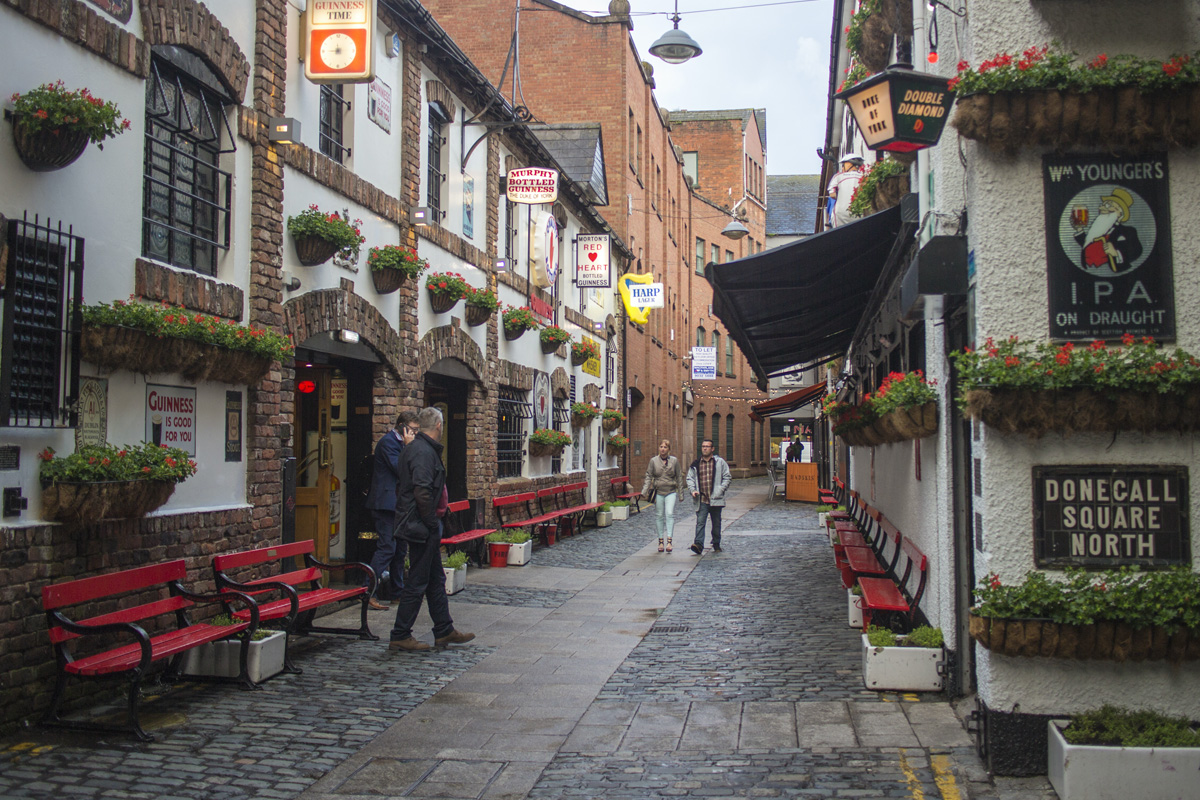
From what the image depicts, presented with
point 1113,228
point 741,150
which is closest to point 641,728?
point 1113,228

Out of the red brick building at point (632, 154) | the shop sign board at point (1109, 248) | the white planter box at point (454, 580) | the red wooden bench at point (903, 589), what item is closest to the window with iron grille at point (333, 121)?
the white planter box at point (454, 580)

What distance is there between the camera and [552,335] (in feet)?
62.6

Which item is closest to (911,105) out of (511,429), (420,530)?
(420,530)

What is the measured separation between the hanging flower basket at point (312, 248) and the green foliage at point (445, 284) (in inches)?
129

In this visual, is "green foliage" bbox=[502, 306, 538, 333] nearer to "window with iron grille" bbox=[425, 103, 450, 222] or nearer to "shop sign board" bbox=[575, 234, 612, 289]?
"window with iron grille" bbox=[425, 103, 450, 222]

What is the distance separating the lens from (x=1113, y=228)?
5172 millimetres

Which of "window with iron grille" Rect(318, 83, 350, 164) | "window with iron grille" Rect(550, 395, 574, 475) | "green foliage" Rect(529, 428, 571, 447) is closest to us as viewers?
"window with iron grille" Rect(318, 83, 350, 164)

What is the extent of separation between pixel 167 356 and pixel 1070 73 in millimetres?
5805

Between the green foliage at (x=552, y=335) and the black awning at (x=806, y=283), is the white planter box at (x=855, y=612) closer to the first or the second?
the black awning at (x=806, y=283)

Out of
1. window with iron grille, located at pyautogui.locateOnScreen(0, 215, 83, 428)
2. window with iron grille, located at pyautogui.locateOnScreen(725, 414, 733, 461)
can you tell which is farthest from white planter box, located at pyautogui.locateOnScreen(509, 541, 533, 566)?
window with iron grille, located at pyautogui.locateOnScreen(725, 414, 733, 461)

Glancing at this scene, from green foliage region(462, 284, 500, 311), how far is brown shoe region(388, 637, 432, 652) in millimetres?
5983

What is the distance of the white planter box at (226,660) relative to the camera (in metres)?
7.11

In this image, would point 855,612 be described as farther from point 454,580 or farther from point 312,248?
point 312,248

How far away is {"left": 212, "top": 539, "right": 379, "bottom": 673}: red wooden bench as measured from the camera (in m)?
7.62
